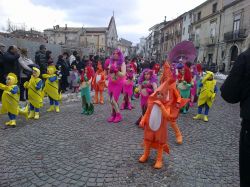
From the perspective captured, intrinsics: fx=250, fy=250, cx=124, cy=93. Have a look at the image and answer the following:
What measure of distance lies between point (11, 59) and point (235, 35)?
28.1 m

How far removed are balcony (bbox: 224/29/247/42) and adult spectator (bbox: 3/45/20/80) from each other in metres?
26.4

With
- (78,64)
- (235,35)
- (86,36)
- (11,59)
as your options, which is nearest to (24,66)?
(11,59)

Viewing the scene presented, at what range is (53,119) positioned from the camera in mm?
7012

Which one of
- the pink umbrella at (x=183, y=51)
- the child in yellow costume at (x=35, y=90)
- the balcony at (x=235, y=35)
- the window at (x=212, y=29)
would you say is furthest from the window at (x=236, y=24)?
the child in yellow costume at (x=35, y=90)

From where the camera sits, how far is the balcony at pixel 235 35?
93.2ft

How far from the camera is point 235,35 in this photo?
97.3 ft

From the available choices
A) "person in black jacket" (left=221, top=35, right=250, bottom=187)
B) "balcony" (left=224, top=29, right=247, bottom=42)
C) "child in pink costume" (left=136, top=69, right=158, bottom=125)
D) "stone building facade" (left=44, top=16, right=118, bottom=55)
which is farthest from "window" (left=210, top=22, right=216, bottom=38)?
"person in black jacket" (left=221, top=35, right=250, bottom=187)

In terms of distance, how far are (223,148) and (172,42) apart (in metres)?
57.1

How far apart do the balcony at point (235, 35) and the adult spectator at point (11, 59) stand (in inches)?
1039

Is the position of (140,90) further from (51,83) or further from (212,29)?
(212,29)

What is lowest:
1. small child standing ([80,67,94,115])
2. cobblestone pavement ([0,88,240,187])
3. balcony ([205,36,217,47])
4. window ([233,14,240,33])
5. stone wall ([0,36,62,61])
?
cobblestone pavement ([0,88,240,187])

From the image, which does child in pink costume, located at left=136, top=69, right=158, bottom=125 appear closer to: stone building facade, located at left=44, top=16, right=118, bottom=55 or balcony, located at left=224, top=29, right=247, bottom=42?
balcony, located at left=224, top=29, right=247, bottom=42

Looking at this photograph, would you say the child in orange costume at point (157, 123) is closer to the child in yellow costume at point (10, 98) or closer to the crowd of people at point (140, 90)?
the crowd of people at point (140, 90)

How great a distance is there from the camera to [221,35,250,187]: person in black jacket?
7.48 feet
